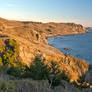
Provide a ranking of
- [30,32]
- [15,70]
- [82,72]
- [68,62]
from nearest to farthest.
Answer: [15,70] → [68,62] → [82,72] → [30,32]

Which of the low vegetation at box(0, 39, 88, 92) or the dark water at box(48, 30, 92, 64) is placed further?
the dark water at box(48, 30, 92, 64)

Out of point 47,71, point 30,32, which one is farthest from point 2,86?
point 30,32

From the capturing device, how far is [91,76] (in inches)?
1511

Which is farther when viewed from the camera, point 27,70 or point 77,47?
point 77,47

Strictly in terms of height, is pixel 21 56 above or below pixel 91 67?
above

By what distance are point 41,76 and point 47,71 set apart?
1090 mm

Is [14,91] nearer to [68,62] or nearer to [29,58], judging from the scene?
[29,58]

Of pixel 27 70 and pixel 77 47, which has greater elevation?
pixel 27 70

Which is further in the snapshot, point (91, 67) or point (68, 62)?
point (91, 67)

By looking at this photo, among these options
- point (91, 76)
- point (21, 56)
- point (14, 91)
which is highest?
point (14, 91)

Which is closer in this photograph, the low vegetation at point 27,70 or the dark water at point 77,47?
the low vegetation at point 27,70

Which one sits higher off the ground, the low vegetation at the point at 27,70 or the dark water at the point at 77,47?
the low vegetation at the point at 27,70

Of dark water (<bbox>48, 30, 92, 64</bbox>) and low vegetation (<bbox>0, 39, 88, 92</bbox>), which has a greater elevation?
low vegetation (<bbox>0, 39, 88, 92</bbox>)

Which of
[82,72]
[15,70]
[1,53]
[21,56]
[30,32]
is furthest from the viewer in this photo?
[30,32]
